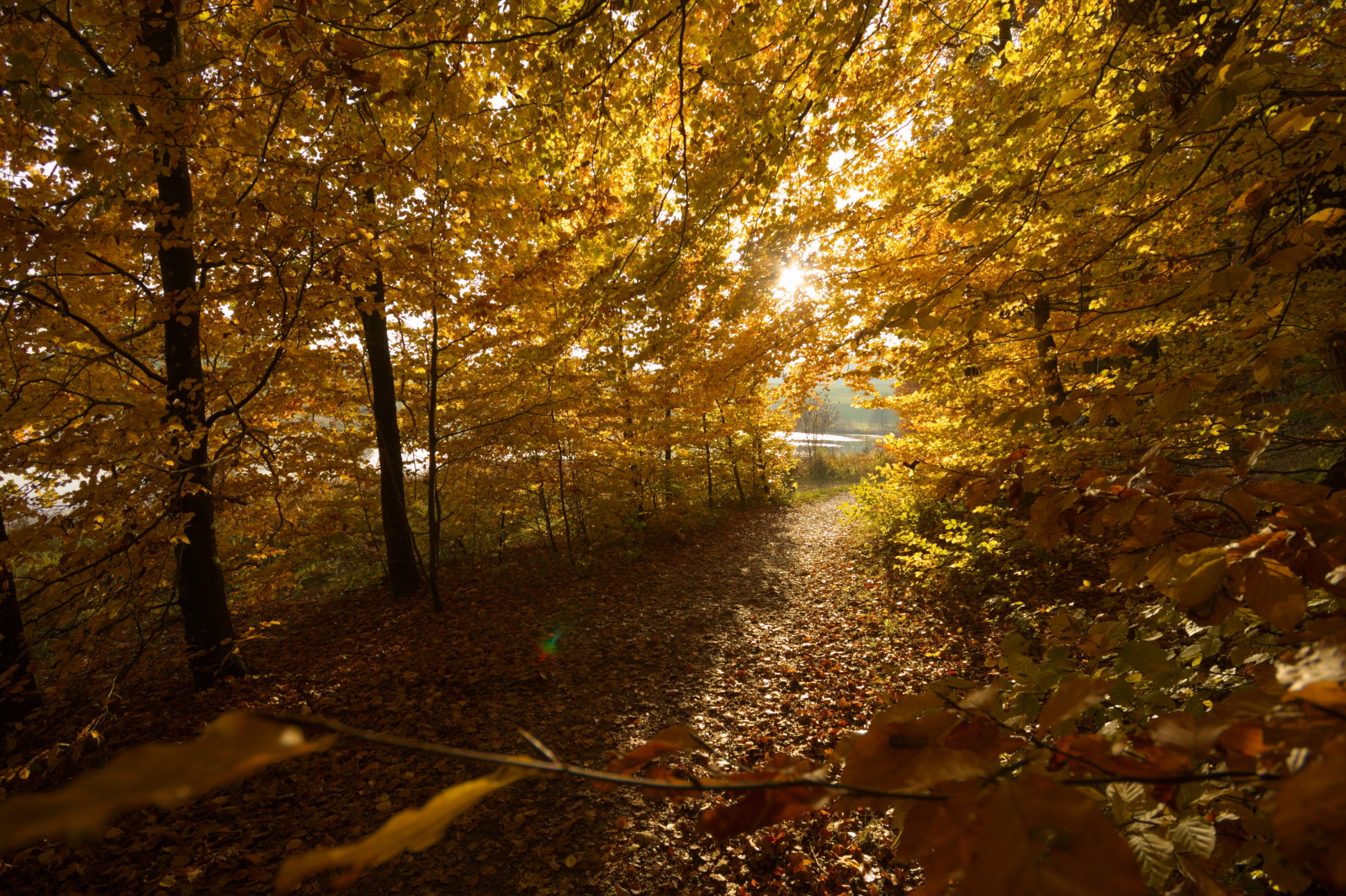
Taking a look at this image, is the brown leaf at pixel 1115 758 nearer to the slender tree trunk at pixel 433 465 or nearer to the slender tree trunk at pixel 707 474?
the slender tree trunk at pixel 433 465

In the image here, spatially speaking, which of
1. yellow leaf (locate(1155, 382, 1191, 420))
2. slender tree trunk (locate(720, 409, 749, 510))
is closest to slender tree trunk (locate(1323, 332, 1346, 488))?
yellow leaf (locate(1155, 382, 1191, 420))

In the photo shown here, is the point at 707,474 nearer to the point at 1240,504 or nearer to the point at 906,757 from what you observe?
the point at 1240,504

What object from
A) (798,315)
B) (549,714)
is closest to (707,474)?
(798,315)

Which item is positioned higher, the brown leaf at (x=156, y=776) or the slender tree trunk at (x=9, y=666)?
the brown leaf at (x=156, y=776)

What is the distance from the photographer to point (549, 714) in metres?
5.10

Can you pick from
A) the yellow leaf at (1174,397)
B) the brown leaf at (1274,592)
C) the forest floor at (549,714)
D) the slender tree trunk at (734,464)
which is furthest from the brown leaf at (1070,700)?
the slender tree trunk at (734,464)

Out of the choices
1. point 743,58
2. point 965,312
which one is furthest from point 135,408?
point 965,312

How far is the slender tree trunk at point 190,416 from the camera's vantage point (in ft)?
15.4

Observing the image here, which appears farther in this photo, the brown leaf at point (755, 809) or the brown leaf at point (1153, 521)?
the brown leaf at point (1153, 521)

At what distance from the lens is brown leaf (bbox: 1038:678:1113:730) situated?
34.9 inches

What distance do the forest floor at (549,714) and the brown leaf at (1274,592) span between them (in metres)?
1.23

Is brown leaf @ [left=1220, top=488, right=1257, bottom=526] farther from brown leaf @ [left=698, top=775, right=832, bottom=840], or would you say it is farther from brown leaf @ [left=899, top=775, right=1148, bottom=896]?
brown leaf @ [left=698, top=775, right=832, bottom=840]

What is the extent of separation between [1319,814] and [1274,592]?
2.78ft

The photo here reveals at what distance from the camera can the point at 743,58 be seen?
3.79 m
